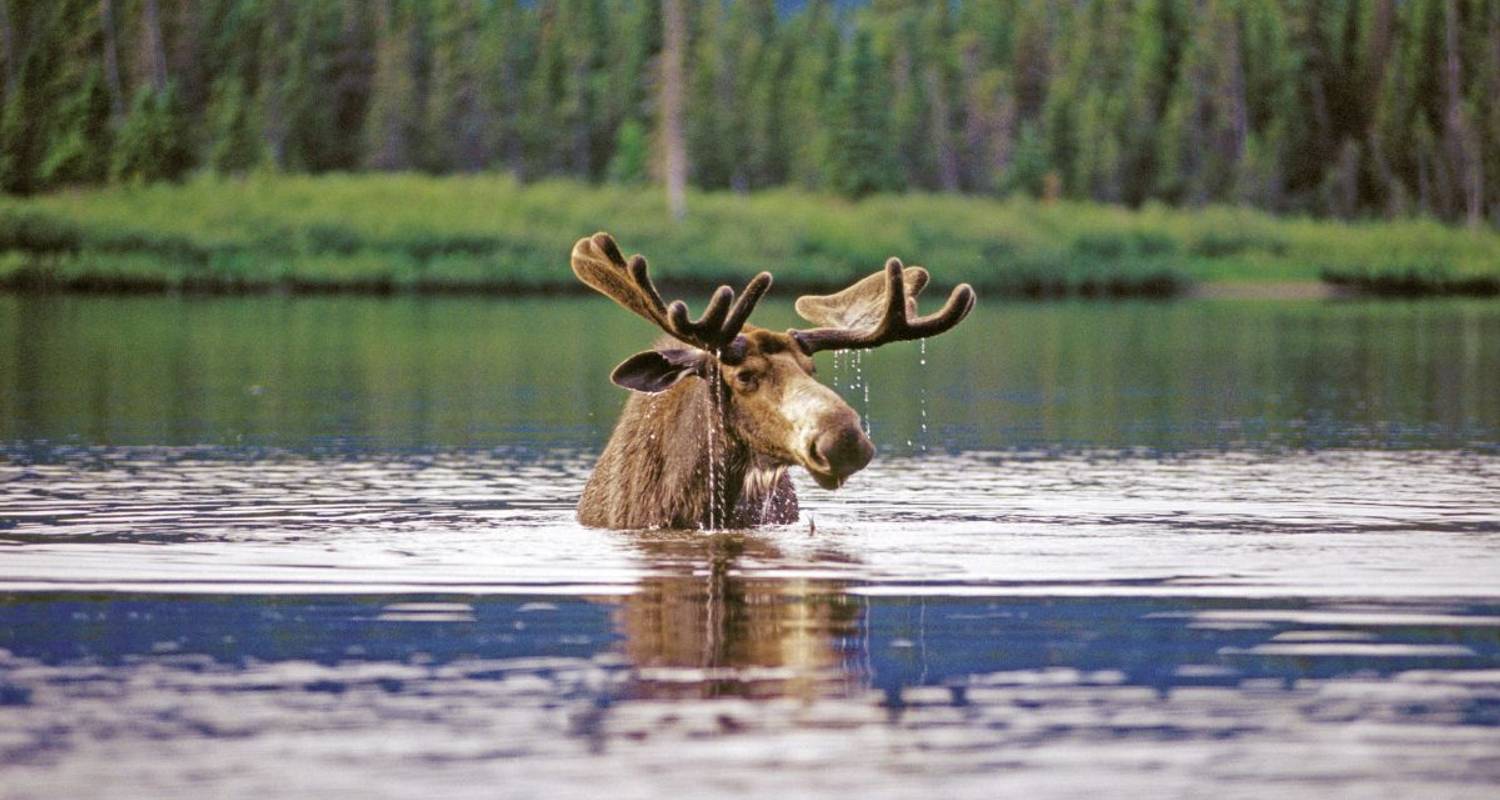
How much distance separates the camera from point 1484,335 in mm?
57344

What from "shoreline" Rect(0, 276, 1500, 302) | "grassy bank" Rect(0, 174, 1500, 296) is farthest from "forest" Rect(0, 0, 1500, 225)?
"shoreline" Rect(0, 276, 1500, 302)

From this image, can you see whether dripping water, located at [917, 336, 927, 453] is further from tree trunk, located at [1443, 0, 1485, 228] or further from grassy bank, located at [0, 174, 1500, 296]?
tree trunk, located at [1443, 0, 1485, 228]

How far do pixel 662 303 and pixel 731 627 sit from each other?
329cm

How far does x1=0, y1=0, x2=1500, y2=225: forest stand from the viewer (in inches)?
5108

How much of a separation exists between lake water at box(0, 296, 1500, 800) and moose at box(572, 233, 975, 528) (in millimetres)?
297

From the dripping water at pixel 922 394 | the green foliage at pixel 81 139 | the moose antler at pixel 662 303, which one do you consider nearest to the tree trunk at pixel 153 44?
the green foliage at pixel 81 139

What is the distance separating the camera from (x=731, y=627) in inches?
535

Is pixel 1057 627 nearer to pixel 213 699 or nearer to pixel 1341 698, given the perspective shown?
pixel 1341 698

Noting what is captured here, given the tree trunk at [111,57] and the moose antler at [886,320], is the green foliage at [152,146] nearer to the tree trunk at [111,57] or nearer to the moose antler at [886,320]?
the tree trunk at [111,57]

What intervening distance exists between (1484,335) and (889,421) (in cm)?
2888

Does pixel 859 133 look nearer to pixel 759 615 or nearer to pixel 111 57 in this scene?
pixel 111 57

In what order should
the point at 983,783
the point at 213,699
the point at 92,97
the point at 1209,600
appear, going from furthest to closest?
the point at 92,97 < the point at 1209,600 < the point at 213,699 < the point at 983,783

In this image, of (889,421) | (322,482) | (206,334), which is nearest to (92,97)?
(206,334)

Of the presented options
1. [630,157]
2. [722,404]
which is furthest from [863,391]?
[630,157]
